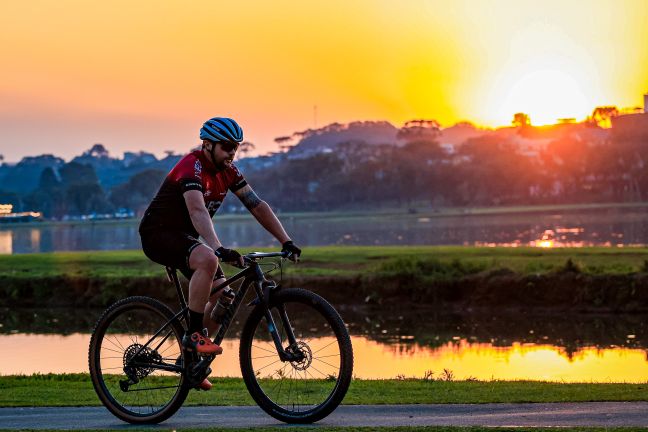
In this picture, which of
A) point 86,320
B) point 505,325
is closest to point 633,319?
point 505,325

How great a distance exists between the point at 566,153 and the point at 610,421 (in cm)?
18766

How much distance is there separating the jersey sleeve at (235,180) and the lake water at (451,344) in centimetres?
915

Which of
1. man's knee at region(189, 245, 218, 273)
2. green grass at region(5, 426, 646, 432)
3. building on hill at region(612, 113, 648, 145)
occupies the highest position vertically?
building on hill at region(612, 113, 648, 145)

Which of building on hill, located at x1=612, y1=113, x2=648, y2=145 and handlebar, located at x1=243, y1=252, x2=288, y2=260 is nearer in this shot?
handlebar, located at x1=243, y1=252, x2=288, y2=260

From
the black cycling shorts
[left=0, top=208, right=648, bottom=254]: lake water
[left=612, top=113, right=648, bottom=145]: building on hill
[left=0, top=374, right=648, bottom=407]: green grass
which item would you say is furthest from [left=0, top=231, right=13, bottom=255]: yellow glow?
[left=612, top=113, right=648, bottom=145]: building on hill

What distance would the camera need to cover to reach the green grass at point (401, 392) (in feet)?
32.7

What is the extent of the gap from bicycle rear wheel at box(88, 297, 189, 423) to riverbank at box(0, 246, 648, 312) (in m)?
21.3

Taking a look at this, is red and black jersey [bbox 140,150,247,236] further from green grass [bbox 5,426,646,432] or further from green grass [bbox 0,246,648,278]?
green grass [bbox 0,246,648,278]

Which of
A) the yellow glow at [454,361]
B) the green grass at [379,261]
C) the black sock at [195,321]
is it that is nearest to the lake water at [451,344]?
the yellow glow at [454,361]

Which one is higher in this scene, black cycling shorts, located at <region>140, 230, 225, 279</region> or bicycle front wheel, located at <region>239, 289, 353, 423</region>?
black cycling shorts, located at <region>140, 230, 225, 279</region>

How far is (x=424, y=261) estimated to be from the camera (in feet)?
106

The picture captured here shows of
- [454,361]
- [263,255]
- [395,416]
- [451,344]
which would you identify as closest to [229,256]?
[263,255]

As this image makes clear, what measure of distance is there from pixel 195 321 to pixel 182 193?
3.29 feet

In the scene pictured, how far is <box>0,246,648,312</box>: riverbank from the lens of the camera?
29.3 meters
